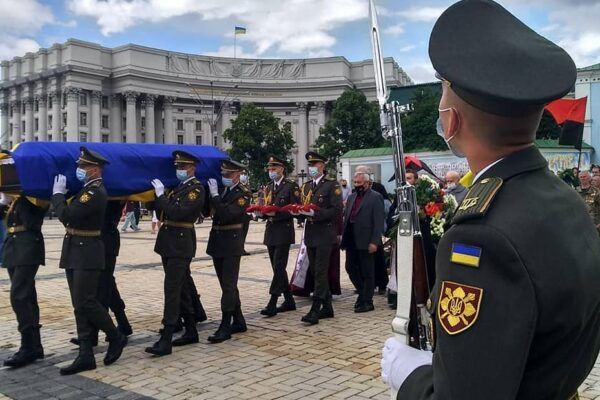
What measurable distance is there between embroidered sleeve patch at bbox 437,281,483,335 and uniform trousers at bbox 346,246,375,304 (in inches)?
289

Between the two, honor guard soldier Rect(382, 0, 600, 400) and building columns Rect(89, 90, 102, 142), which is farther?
building columns Rect(89, 90, 102, 142)

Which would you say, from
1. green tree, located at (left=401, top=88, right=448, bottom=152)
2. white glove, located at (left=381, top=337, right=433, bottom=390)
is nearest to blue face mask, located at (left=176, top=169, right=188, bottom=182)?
white glove, located at (left=381, top=337, right=433, bottom=390)

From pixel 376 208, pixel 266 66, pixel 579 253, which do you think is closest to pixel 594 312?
pixel 579 253

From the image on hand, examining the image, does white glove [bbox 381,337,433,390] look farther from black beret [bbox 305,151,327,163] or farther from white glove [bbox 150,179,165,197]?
black beret [bbox 305,151,327,163]

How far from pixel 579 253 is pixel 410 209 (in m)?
0.94

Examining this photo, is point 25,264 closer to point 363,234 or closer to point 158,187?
point 158,187

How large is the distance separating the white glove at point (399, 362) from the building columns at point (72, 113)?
84.5m

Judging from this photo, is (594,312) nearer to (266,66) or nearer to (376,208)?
(376,208)

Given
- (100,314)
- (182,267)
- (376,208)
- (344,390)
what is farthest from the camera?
(376,208)

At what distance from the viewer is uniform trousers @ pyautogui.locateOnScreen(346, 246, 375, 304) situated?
8609 millimetres

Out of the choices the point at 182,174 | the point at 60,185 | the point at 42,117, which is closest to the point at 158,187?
the point at 182,174

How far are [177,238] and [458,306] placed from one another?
5.59m

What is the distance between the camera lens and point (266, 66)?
92.8 metres

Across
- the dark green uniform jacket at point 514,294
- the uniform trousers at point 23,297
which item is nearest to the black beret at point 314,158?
the uniform trousers at point 23,297
